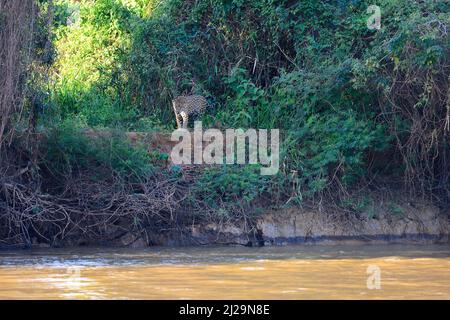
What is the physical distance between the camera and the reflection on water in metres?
10.4

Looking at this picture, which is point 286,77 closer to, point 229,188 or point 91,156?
point 229,188

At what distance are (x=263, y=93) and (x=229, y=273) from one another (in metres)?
5.35

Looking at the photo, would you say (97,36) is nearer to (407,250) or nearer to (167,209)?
(167,209)

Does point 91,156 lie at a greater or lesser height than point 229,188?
greater

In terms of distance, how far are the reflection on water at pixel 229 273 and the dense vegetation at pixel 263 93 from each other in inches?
47.3

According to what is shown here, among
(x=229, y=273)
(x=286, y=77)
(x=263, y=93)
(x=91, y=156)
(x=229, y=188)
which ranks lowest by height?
(x=229, y=273)

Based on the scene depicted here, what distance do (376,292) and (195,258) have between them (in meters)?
3.28

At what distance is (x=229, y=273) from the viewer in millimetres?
11766

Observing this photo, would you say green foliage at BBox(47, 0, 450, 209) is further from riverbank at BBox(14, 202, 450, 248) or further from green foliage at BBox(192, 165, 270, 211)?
→ riverbank at BBox(14, 202, 450, 248)

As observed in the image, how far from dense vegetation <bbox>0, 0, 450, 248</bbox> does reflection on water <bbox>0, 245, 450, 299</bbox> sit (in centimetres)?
120

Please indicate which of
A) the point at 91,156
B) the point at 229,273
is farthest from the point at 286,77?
the point at 229,273

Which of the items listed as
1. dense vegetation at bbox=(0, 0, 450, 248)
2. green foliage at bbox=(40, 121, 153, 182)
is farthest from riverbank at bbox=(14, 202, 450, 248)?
green foliage at bbox=(40, 121, 153, 182)

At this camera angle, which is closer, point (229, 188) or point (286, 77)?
point (229, 188)

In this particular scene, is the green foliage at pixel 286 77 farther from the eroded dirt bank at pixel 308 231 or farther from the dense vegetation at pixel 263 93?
the eroded dirt bank at pixel 308 231
